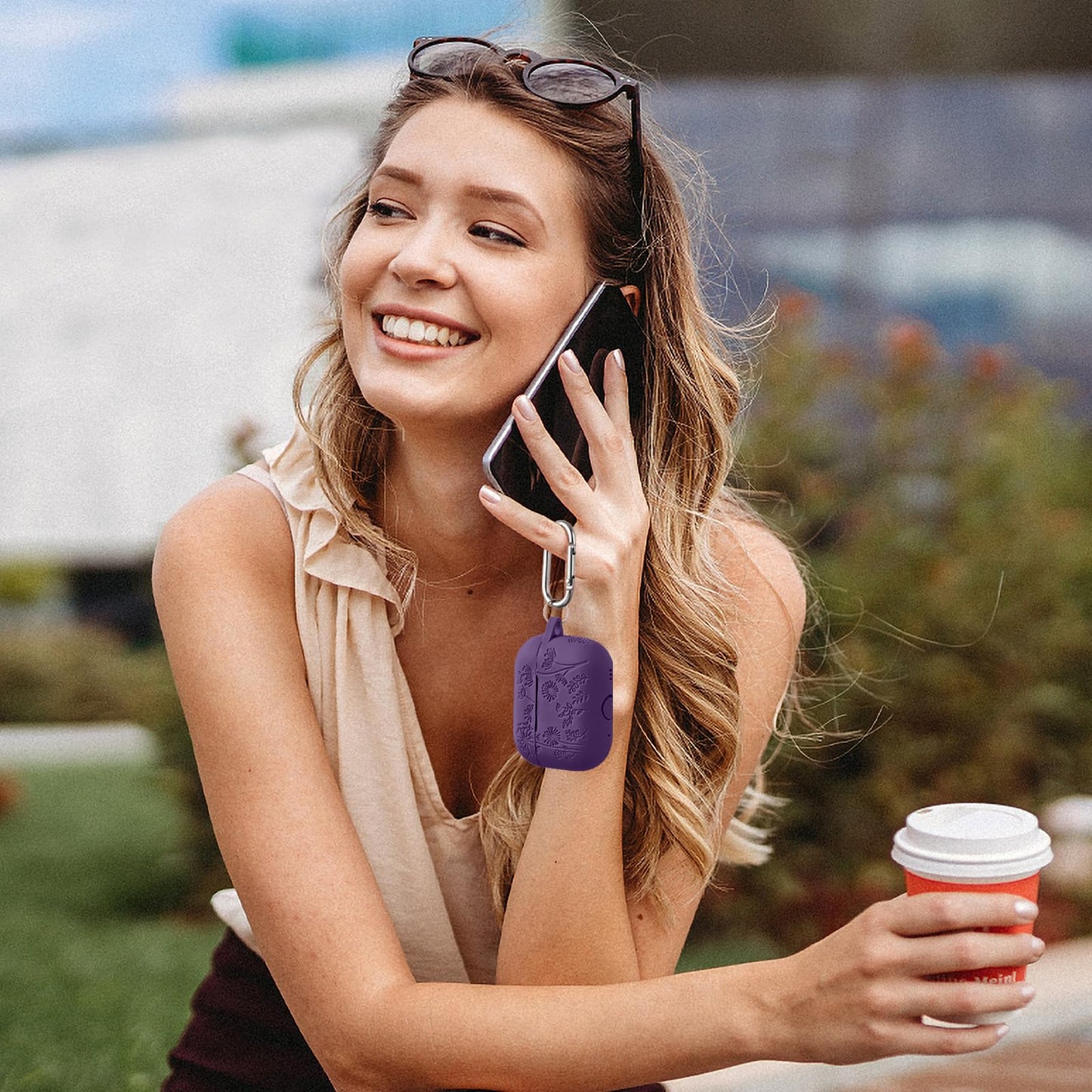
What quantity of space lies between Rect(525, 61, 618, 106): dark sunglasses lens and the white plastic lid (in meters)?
1.21

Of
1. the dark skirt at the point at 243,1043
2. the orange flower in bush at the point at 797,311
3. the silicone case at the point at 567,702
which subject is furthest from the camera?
the orange flower in bush at the point at 797,311

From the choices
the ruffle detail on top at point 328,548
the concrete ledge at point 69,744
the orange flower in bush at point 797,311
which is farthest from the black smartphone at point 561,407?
the concrete ledge at point 69,744

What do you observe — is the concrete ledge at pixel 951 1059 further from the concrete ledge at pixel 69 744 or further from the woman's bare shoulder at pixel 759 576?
the concrete ledge at pixel 69 744

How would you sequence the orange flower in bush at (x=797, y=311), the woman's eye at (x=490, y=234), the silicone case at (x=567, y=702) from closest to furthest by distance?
1. the silicone case at (x=567, y=702)
2. the woman's eye at (x=490, y=234)
3. the orange flower in bush at (x=797, y=311)

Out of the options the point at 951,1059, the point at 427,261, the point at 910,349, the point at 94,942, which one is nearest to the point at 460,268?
the point at 427,261

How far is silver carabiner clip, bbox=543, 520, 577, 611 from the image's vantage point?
6.45ft

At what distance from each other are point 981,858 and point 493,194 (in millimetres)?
1197

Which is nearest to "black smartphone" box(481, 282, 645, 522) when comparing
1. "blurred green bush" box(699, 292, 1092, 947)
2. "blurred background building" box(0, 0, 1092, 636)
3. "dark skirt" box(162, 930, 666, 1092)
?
"dark skirt" box(162, 930, 666, 1092)

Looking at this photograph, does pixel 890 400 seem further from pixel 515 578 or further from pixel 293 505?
pixel 293 505

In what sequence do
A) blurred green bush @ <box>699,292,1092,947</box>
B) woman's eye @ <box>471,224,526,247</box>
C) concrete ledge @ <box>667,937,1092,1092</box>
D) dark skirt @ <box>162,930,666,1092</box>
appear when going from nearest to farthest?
woman's eye @ <box>471,224,526,247</box>
dark skirt @ <box>162,930,666,1092</box>
concrete ledge @ <box>667,937,1092,1092</box>
blurred green bush @ <box>699,292,1092,947</box>

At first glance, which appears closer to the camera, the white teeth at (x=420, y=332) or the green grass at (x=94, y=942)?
the white teeth at (x=420, y=332)

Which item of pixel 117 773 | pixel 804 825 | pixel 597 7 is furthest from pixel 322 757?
pixel 117 773

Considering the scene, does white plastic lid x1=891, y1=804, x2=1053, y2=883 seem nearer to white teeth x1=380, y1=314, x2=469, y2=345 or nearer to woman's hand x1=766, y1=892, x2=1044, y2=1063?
woman's hand x1=766, y1=892, x2=1044, y2=1063

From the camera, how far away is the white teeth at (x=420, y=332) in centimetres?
208
